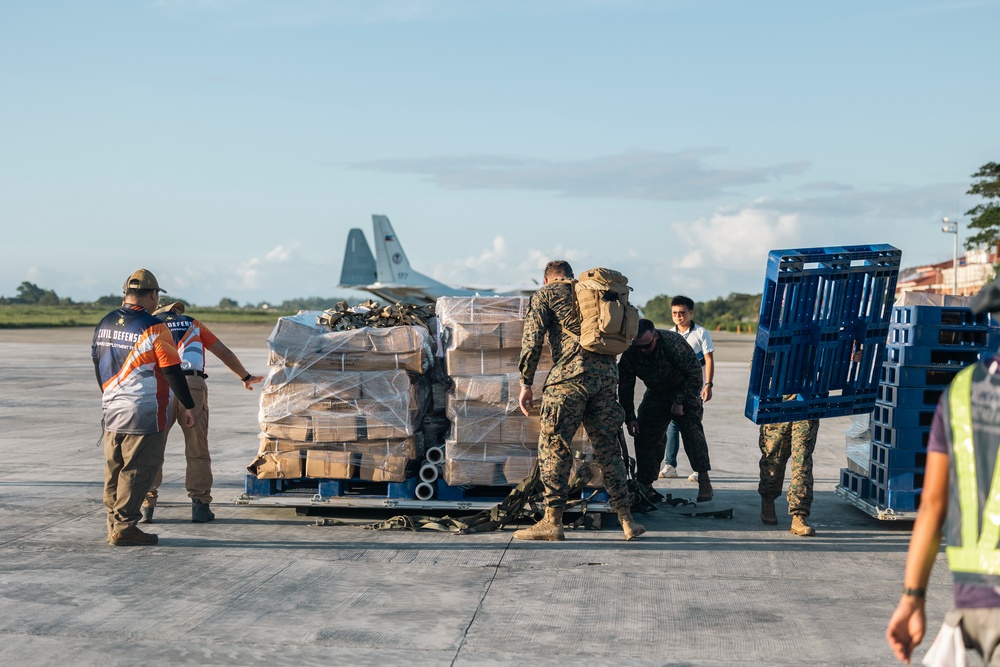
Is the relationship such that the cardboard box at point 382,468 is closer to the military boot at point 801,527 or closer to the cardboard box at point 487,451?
the cardboard box at point 487,451

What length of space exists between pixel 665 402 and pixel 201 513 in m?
4.13

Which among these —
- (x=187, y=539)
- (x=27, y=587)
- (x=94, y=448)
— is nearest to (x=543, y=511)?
(x=187, y=539)

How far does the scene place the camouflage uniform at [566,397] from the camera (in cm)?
736

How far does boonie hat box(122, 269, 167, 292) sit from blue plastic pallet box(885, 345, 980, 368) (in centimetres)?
573

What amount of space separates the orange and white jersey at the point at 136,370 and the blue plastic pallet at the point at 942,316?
5.52m

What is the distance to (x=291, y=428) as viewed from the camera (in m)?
7.90

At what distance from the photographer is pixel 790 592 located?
20.0 feet

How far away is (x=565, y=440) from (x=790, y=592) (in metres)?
1.95

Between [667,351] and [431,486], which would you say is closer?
[431,486]

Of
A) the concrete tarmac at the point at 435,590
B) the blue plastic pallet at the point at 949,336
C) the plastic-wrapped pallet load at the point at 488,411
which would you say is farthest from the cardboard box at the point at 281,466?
the blue plastic pallet at the point at 949,336

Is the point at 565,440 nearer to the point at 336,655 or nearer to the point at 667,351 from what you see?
the point at 667,351

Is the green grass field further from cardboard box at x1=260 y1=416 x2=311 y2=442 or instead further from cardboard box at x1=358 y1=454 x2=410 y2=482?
cardboard box at x1=358 y1=454 x2=410 y2=482

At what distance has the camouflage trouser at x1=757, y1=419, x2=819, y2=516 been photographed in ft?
25.3

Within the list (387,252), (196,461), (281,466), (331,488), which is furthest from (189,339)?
(387,252)
